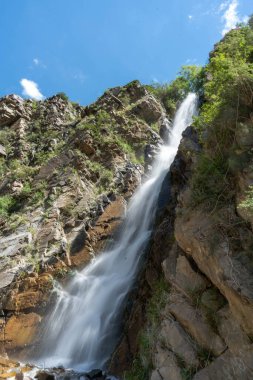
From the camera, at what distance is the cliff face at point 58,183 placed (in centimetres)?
1328

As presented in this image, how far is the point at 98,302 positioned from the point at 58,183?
7.44 meters

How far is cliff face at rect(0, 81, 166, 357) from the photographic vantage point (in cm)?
1328

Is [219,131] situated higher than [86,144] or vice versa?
[86,144]

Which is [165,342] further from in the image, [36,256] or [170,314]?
[36,256]

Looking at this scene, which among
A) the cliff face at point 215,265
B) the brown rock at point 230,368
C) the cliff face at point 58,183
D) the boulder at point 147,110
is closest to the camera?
the brown rock at point 230,368

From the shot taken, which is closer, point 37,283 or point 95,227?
point 37,283

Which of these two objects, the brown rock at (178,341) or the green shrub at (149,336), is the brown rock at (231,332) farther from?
the green shrub at (149,336)

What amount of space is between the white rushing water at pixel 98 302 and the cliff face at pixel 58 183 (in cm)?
51

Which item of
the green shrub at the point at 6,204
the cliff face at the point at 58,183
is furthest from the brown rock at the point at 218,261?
the green shrub at the point at 6,204

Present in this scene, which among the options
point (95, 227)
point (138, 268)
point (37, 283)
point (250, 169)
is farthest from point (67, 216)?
point (250, 169)

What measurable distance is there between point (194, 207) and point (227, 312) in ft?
7.33

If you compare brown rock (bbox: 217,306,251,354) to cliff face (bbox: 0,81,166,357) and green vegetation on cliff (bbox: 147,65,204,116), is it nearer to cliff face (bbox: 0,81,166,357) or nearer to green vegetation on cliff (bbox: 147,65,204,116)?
cliff face (bbox: 0,81,166,357)

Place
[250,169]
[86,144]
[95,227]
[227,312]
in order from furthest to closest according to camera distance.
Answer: [86,144] < [95,227] < [250,169] < [227,312]

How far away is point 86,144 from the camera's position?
790 inches
